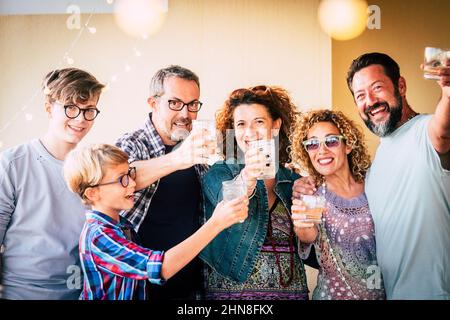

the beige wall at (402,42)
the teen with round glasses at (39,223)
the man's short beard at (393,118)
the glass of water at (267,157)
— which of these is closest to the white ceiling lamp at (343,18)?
the beige wall at (402,42)

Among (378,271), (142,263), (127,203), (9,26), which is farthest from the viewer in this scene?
(9,26)

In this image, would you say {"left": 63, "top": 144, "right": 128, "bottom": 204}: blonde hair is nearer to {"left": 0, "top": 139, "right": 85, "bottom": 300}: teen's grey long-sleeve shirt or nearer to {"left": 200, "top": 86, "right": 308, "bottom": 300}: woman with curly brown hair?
{"left": 0, "top": 139, "right": 85, "bottom": 300}: teen's grey long-sleeve shirt

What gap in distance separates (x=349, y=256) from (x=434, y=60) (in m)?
1.06

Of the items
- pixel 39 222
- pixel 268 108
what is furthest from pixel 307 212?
pixel 39 222

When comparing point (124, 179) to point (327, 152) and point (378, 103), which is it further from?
point (378, 103)

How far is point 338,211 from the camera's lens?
273 centimetres

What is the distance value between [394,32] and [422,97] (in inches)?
15.6

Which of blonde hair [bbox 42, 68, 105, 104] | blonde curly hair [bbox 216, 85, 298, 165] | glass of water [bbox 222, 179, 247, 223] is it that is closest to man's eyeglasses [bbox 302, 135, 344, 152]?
blonde curly hair [bbox 216, 85, 298, 165]

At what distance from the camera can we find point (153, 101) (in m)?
2.80

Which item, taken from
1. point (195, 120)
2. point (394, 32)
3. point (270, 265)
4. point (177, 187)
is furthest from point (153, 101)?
point (394, 32)

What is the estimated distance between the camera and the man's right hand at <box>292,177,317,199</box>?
9.08ft

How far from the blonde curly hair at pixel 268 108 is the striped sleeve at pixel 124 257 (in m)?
0.78

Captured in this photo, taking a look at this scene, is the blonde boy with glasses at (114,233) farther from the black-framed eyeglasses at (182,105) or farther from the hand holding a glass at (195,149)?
the black-framed eyeglasses at (182,105)

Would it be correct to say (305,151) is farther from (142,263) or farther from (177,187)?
(142,263)
